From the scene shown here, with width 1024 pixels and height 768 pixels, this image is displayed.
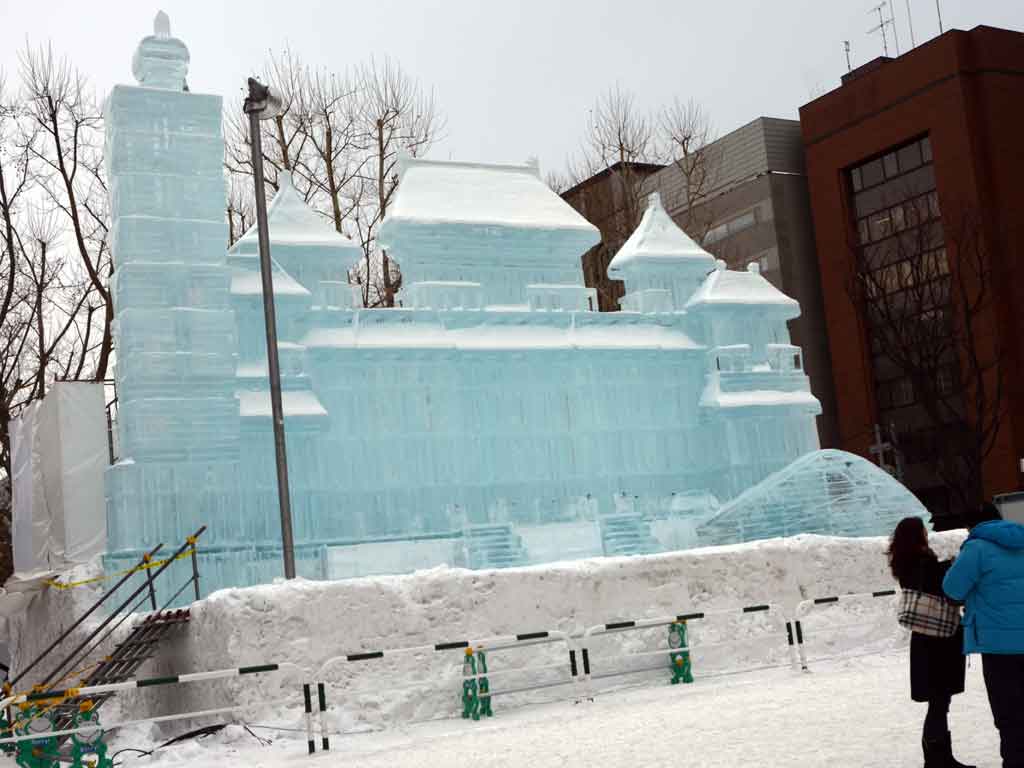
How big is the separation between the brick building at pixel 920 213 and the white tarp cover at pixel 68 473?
20.1 meters

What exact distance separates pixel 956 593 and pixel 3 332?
27.1m

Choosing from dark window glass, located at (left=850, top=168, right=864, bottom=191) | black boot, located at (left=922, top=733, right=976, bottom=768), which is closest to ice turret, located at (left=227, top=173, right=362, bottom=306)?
black boot, located at (left=922, top=733, right=976, bottom=768)

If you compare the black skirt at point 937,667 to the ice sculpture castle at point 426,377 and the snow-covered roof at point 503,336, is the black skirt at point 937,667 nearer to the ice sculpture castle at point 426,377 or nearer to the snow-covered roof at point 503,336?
the ice sculpture castle at point 426,377

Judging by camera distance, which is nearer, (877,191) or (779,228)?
(877,191)

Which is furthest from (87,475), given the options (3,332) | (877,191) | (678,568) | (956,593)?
(877,191)

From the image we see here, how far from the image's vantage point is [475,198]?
21281mm

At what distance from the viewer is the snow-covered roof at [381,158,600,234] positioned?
20594mm

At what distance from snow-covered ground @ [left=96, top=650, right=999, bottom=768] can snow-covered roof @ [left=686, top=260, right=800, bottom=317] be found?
867 cm

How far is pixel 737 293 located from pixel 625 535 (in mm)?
5314

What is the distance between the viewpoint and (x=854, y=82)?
123 feet

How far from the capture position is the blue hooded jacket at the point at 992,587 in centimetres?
680

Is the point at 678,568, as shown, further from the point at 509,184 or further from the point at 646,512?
the point at 509,184

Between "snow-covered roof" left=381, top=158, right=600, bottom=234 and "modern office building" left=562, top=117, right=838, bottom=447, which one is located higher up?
"modern office building" left=562, top=117, right=838, bottom=447

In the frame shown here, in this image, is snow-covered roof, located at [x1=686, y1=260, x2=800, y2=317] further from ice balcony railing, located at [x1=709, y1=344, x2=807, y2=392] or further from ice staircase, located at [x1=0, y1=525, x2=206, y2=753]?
ice staircase, located at [x1=0, y1=525, x2=206, y2=753]
